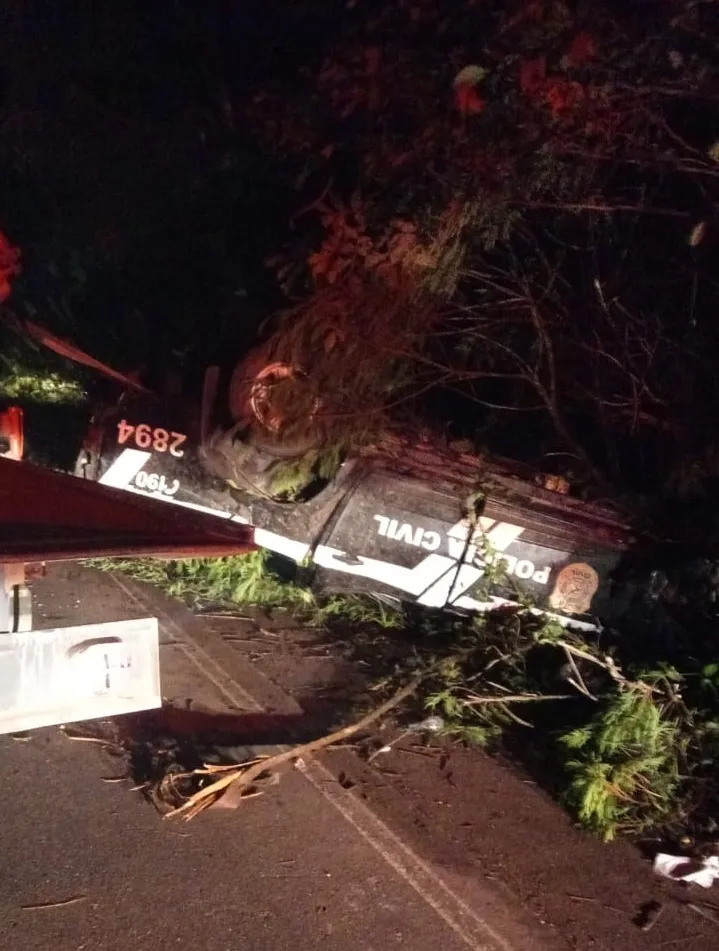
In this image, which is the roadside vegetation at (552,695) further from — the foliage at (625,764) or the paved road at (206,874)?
the paved road at (206,874)

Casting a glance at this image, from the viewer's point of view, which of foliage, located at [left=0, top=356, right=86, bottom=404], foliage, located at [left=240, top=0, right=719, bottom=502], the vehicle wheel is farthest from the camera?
foliage, located at [left=0, top=356, right=86, bottom=404]

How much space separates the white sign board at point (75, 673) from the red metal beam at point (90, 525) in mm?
695

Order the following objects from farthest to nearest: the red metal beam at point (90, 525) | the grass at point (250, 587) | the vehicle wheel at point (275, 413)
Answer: the grass at point (250, 587) < the vehicle wheel at point (275, 413) < the red metal beam at point (90, 525)

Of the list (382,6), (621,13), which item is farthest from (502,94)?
(382,6)

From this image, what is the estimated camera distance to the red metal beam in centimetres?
241

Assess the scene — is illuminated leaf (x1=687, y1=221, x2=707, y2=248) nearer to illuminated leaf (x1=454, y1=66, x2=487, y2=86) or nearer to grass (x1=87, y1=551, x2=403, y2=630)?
illuminated leaf (x1=454, y1=66, x2=487, y2=86)

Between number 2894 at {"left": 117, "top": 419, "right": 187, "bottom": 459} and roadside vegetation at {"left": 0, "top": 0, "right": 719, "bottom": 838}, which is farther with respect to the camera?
number 2894 at {"left": 117, "top": 419, "right": 187, "bottom": 459}

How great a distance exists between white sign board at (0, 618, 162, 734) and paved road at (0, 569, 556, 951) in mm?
395

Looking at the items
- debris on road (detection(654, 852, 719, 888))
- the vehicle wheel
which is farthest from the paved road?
the vehicle wheel

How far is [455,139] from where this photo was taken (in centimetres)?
465

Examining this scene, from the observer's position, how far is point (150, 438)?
4879mm

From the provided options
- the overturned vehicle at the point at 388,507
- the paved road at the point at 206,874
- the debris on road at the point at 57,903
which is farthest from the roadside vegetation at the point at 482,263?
the debris on road at the point at 57,903

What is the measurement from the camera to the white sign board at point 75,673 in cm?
311

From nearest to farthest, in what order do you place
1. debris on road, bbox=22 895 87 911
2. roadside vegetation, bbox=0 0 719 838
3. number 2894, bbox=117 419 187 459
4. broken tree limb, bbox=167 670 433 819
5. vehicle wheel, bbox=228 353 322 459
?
debris on road, bbox=22 895 87 911 < broken tree limb, bbox=167 670 433 819 < roadside vegetation, bbox=0 0 719 838 < vehicle wheel, bbox=228 353 322 459 < number 2894, bbox=117 419 187 459
